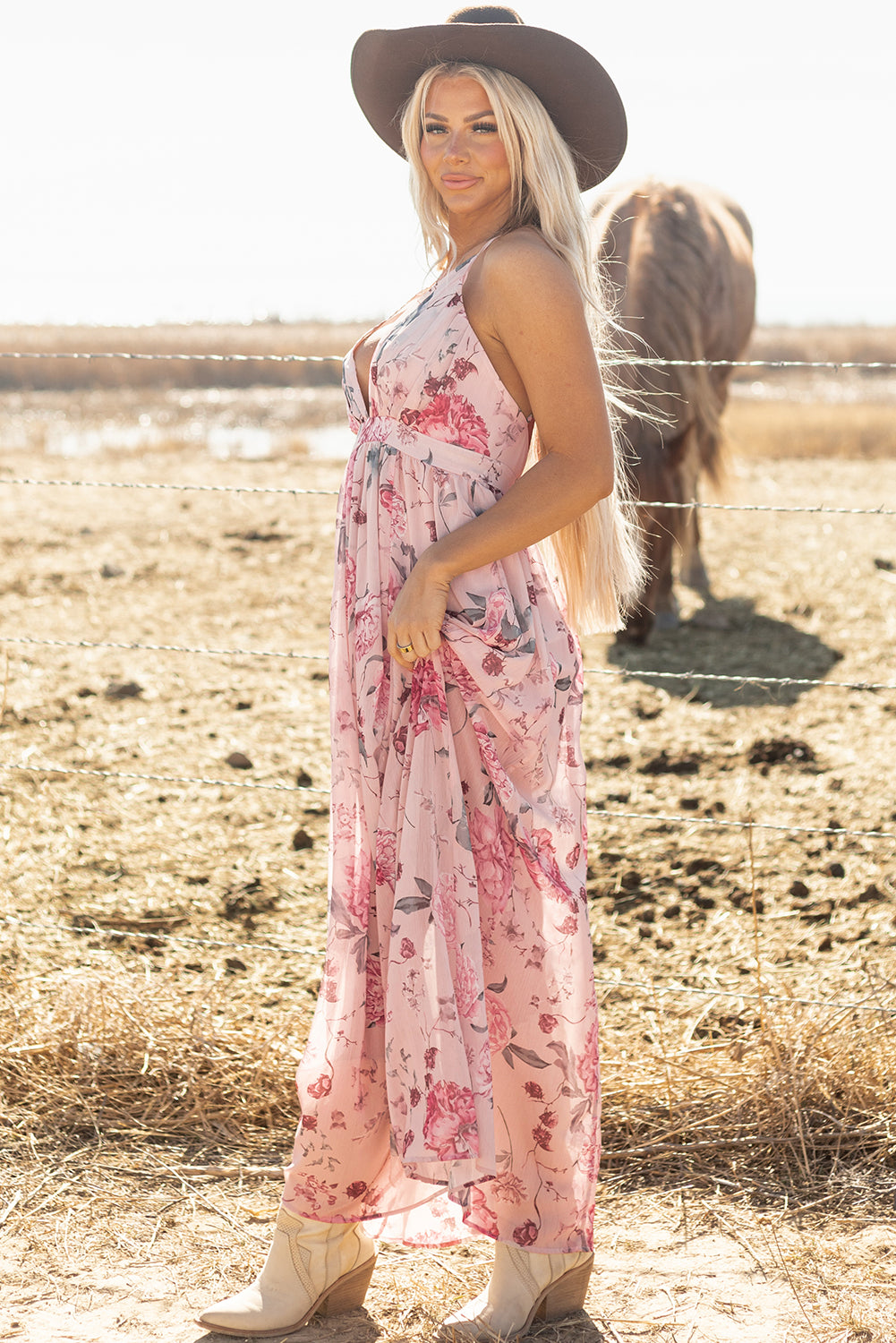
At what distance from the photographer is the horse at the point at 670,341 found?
5.73 meters

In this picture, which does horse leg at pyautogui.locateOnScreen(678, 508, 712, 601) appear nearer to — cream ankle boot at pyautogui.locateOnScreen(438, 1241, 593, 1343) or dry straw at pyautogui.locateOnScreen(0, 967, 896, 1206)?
dry straw at pyautogui.locateOnScreen(0, 967, 896, 1206)

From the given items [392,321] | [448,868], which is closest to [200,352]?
[392,321]

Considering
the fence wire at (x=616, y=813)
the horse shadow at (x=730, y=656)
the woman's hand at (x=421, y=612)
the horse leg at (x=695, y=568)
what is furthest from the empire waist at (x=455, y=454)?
the horse leg at (x=695, y=568)

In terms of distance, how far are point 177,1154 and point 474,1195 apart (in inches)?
29.9

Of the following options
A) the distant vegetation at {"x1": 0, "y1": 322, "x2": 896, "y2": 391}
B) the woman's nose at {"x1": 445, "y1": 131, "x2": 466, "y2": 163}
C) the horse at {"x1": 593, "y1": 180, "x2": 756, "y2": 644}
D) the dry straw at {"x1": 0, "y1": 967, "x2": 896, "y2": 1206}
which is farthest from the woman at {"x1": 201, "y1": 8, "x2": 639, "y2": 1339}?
the distant vegetation at {"x1": 0, "y1": 322, "x2": 896, "y2": 391}

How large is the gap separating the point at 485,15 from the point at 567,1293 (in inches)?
76.7

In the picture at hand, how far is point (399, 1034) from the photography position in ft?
6.01

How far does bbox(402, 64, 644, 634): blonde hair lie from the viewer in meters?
1.82

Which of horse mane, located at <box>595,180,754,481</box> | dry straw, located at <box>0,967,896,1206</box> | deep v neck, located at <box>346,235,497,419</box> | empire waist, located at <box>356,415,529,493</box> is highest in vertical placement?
horse mane, located at <box>595,180,754,481</box>

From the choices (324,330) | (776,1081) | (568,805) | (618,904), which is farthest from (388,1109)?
(324,330)

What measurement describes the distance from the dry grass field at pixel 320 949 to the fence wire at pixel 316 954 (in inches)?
0.8

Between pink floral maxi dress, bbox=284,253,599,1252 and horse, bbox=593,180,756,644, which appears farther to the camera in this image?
horse, bbox=593,180,756,644

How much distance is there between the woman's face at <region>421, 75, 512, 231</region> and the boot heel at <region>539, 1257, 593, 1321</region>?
5.34 feet

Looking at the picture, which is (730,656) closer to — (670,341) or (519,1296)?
(670,341)
